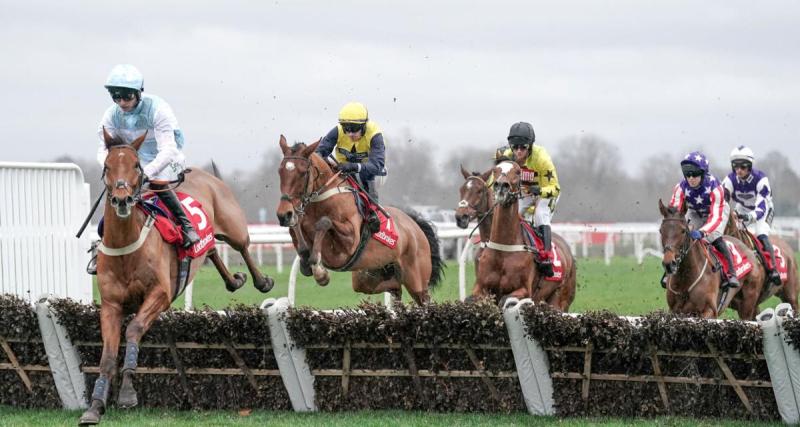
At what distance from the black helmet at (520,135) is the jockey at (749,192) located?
8.86 feet

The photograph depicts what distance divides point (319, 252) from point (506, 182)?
1.51 m

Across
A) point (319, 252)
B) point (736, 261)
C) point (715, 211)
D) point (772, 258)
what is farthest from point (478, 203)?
point (772, 258)

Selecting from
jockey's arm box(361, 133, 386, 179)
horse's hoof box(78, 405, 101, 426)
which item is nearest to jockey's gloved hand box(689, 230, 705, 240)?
jockey's arm box(361, 133, 386, 179)

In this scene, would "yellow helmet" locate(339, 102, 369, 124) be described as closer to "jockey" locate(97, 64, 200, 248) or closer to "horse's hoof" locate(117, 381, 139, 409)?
"jockey" locate(97, 64, 200, 248)

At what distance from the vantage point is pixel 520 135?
8.98 metres

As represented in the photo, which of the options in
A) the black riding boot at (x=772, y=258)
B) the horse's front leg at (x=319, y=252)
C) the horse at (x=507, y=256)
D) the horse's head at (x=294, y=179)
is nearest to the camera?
the horse's head at (x=294, y=179)

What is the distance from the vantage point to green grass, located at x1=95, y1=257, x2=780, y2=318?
13.1m

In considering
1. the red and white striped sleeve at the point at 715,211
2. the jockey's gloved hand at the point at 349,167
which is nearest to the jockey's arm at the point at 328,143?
the jockey's gloved hand at the point at 349,167

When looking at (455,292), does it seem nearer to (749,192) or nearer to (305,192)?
(749,192)

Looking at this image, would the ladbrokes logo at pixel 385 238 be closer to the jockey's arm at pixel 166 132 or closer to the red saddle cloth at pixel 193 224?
the red saddle cloth at pixel 193 224

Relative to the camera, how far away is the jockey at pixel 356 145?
930 centimetres

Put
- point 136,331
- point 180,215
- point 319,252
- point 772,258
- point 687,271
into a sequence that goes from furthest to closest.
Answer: point 772,258 → point 687,271 → point 319,252 → point 180,215 → point 136,331

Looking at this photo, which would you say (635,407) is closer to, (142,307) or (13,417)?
(142,307)

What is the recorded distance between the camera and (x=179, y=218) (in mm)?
7426
